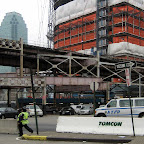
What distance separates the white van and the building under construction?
6059 cm

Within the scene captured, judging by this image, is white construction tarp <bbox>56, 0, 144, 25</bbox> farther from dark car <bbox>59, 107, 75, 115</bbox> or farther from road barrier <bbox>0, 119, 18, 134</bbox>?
road barrier <bbox>0, 119, 18, 134</bbox>

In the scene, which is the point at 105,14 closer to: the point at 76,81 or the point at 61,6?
the point at 61,6

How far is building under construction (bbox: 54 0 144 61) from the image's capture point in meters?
81.2

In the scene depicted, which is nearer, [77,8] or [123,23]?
[123,23]

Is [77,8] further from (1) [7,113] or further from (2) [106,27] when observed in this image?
(1) [7,113]

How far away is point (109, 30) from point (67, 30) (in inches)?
779

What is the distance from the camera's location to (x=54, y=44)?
107125 millimetres

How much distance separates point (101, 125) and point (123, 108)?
7.49 meters

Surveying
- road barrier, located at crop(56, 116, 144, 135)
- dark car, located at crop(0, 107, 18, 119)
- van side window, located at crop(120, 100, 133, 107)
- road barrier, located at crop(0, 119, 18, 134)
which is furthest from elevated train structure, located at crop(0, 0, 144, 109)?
road barrier, located at crop(56, 116, 144, 135)

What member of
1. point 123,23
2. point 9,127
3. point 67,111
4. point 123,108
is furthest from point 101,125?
point 123,23

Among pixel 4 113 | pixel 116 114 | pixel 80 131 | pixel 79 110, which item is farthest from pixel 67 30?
pixel 80 131

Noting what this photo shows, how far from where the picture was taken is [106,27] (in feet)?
270

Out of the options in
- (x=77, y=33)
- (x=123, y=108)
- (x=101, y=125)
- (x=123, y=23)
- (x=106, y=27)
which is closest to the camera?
(x=101, y=125)

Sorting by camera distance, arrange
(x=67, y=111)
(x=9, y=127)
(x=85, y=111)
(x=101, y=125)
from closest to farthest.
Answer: (x=101, y=125)
(x=9, y=127)
(x=67, y=111)
(x=85, y=111)
